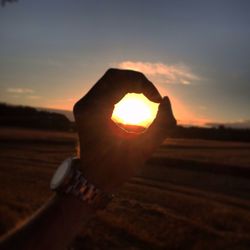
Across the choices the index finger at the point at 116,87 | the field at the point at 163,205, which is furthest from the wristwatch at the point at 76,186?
the field at the point at 163,205

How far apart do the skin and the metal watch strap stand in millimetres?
12

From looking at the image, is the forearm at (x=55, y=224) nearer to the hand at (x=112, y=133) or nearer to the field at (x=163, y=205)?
the hand at (x=112, y=133)

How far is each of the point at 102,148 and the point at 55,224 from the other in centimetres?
23

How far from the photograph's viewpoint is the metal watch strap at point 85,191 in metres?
1.16

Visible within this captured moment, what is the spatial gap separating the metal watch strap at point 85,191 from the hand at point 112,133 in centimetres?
2

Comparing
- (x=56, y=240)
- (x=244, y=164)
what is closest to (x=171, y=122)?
(x=56, y=240)

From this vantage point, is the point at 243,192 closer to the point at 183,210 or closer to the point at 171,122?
the point at 183,210

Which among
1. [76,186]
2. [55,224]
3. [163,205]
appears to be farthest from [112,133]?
[163,205]

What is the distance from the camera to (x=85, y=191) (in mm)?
1169

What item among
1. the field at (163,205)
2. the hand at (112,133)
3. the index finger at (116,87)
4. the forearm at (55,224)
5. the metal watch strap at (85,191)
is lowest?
the field at (163,205)

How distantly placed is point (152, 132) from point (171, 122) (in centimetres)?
5

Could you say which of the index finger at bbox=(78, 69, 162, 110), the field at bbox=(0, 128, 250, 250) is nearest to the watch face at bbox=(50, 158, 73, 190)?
the index finger at bbox=(78, 69, 162, 110)

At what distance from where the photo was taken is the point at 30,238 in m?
1.21

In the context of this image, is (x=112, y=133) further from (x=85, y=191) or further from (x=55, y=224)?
(x=55, y=224)
